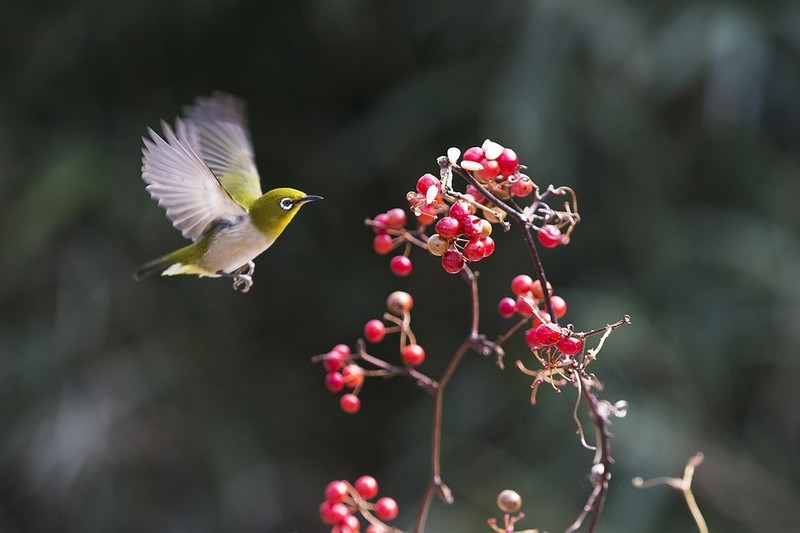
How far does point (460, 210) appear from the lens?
2.59 feet

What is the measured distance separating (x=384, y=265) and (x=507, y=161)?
2316mm

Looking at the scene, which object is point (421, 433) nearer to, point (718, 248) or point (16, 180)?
point (718, 248)

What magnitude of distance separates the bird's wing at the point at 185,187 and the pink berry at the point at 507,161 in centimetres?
45

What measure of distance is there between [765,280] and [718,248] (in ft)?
0.57

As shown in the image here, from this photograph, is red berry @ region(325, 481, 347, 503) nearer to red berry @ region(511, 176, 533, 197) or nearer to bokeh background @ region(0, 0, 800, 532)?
red berry @ region(511, 176, 533, 197)

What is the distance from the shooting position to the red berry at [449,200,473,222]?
31.0 inches

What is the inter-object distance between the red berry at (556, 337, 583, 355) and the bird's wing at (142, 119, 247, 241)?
22.0 inches

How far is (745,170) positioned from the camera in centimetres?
275

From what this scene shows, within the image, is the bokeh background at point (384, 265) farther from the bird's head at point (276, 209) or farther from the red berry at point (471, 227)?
the red berry at point (471, 227)

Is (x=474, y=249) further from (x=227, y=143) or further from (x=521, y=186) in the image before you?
(x=227, y=143)

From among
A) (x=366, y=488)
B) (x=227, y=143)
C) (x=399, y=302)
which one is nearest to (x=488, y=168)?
(x=399, y=302)

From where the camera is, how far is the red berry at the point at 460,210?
79 cm

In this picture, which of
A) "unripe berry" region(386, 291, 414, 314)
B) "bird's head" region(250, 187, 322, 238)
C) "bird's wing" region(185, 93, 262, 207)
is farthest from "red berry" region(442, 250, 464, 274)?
"bird's wing" region(185, 93, 262, 207)

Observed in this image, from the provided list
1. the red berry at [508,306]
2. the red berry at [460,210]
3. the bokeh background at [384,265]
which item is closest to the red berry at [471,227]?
the red berry at [460,210]
